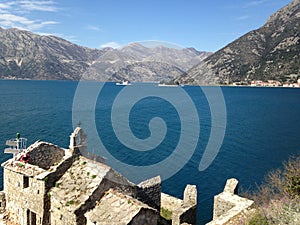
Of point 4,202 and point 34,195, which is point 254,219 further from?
point 4,202

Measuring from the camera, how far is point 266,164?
45.3 metres

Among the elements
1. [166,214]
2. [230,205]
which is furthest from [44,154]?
[230,205]

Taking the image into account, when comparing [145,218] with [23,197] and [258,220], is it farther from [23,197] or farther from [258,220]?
[23,197]

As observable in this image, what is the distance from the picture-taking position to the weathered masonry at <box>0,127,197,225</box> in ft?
38.3

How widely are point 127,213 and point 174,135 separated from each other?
174 feet

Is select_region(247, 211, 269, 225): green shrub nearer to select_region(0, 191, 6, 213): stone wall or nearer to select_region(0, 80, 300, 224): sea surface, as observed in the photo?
select_region(0, 191, 6, 213): stone wall

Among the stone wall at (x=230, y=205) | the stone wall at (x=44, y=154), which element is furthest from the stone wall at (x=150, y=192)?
the stone wall at (x=44, y=154)

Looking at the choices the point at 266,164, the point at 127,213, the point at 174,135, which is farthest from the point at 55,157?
the point at 174,135

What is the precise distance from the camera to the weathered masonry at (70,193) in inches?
459

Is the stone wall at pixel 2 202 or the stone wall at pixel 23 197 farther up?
the stone wall at pixel 23 197

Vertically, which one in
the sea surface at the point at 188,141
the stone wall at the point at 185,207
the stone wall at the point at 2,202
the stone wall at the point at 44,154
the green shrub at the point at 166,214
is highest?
the stone wall at the point at 44,154

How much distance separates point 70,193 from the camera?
12.8 meters

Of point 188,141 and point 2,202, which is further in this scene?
point 188,141

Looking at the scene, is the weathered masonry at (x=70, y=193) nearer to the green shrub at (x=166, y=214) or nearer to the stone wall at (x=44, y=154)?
the stone wall at (x=44, y=154)
